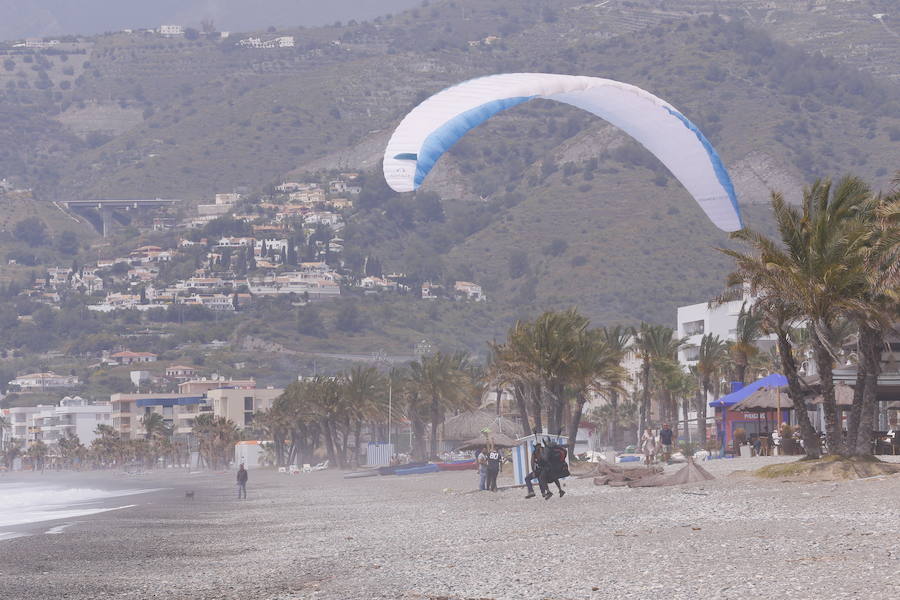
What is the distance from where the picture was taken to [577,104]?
2533 cm

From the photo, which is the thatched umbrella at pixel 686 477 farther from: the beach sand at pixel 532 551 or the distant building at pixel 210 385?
the distant building at pixel 210 385

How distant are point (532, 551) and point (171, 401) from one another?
5879 inches

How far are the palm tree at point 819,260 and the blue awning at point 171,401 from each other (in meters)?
140

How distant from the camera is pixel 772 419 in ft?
146

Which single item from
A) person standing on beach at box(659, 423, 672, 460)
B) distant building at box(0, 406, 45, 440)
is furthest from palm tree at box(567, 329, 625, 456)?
distant building at box(0, 406, 45, 440)

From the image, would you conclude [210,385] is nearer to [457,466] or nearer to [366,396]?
[366,396]

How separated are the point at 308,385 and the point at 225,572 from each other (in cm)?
7719

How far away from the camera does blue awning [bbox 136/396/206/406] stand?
525 feet

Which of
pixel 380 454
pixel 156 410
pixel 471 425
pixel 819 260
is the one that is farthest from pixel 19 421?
pixel 819 260

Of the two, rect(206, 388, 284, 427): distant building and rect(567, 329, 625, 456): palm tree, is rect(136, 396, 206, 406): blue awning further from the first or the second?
rect(567, 329, 625, 456): palm tree

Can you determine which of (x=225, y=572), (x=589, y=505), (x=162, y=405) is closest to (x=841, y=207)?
(x=589, y=505)

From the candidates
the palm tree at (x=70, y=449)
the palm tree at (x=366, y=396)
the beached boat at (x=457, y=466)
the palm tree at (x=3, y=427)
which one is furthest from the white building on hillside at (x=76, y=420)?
the beached boat at (x=457, y=466)

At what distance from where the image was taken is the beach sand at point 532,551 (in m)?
13.4

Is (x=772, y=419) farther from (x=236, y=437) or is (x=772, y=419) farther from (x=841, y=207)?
(x=236, y=437)
